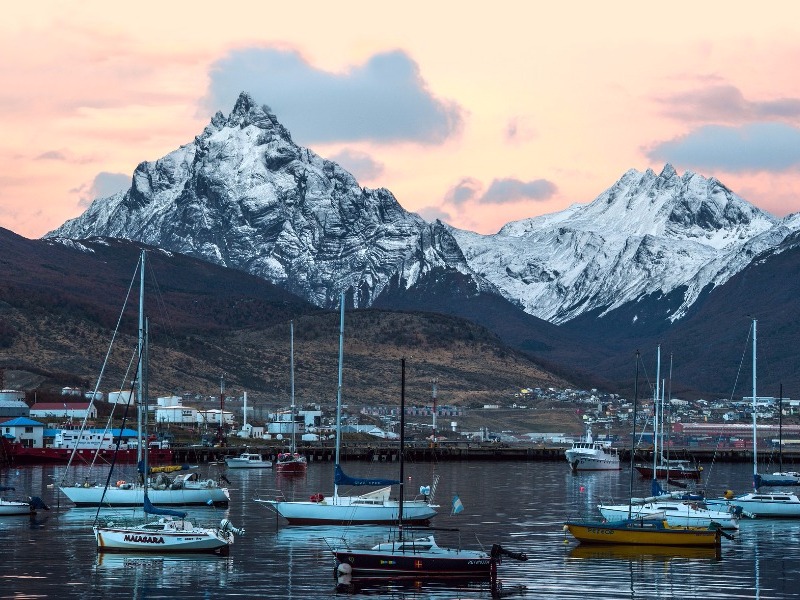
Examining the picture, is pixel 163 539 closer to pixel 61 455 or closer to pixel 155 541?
pixel 155 541

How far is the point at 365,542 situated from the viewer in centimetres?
8156

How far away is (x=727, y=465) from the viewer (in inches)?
7633

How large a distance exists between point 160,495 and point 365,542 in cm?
2410

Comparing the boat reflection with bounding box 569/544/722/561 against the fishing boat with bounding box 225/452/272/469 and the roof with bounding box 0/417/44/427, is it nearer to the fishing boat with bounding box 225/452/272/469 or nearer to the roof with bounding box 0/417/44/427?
the fishing boat with bounding box 225/452/272/469

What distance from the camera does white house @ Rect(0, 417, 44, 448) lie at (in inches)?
7013

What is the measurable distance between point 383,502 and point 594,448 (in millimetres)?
87798

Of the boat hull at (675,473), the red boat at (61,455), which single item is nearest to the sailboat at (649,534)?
the boat hull at (675,473)

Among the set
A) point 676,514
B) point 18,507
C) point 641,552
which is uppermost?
point 676,514

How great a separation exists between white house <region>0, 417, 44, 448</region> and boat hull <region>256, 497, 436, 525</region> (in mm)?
92440

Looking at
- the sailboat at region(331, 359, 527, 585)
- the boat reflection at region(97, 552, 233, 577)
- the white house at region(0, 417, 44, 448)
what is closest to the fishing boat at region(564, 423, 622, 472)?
the white house at region(0, 417, 44, 448)

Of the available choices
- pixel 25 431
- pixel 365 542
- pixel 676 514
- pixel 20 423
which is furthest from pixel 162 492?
pixel 25 431

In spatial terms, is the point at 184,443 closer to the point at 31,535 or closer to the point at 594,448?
the point at 594,448

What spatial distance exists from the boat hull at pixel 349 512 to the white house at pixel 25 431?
92.4m

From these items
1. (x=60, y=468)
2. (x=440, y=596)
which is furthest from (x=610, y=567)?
(x=60, y=468)
